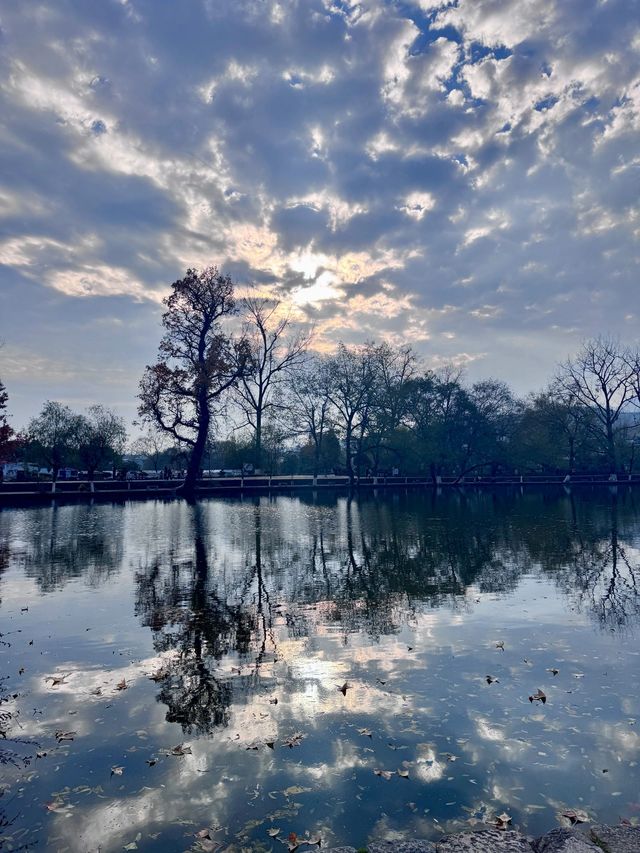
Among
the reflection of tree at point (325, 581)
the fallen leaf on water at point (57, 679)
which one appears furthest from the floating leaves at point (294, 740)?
the fallen leaf on water at point (57, 679)

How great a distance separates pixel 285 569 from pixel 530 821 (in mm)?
11778

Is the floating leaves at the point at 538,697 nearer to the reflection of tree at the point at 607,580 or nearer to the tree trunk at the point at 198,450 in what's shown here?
the reflection of tree at the point at 607,580

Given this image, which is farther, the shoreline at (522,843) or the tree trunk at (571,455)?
Answer: the tree trunk at (571,455)

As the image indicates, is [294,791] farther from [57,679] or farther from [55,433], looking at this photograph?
[55,433]

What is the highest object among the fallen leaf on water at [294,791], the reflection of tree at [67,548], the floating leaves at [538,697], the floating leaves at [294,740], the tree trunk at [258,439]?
the tree trunk at [258,439]

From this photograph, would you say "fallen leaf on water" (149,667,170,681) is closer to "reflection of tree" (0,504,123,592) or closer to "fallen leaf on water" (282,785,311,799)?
"fallen leaf on water" (282,785,311,799)

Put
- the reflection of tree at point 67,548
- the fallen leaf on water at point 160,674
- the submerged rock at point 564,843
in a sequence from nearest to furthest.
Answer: the submerged rock at point 564,843 < the fallen leaf on water at point 160,674 < the reflection of tree at point 67,548

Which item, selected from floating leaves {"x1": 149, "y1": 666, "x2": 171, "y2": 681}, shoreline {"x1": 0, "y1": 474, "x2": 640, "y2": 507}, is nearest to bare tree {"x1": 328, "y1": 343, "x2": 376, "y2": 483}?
shoreline {"x1": 0, "y1": 474, "x2": 640, "y2": 507}

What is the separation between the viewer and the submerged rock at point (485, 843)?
398cm

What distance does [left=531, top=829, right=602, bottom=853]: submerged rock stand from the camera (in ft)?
12.6

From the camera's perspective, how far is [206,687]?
23.4 ft

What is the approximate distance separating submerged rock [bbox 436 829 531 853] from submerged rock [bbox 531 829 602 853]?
104 mm

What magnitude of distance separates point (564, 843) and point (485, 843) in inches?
23.0

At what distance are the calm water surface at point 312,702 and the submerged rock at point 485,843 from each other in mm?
250
